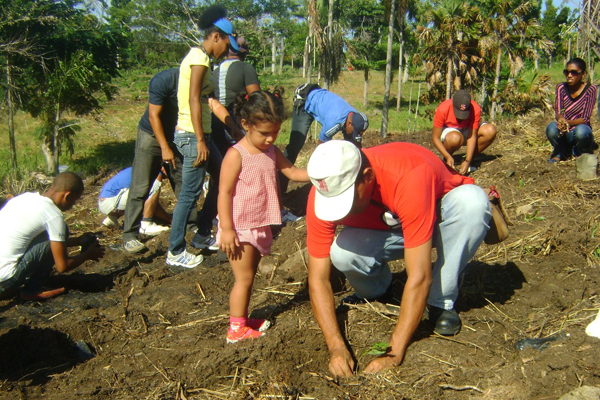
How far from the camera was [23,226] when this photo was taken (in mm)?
3535

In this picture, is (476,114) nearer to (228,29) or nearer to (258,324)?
(228,29)

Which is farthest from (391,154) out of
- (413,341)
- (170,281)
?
(170,281)

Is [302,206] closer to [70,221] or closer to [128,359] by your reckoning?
[70,221]

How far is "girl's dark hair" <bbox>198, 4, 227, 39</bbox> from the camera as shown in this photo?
13.6 feet

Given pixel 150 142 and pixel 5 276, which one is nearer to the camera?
pixel 5 276

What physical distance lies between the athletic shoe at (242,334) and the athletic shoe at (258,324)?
123mm

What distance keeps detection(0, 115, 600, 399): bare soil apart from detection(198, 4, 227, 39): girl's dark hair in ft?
6.37


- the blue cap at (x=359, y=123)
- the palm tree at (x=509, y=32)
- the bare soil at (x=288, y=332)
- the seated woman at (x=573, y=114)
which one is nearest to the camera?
the bare soil at (x=288, y=332)

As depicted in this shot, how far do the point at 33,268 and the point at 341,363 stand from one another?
2.45 m

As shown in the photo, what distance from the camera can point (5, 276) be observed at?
3.52m

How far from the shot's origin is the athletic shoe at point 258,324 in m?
3.05

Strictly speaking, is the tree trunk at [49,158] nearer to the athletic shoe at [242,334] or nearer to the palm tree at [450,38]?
the athletic shoe at [242,334]

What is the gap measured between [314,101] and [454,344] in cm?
349

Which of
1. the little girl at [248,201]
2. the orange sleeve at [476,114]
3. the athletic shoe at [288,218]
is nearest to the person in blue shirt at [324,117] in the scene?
the athletic shoe at [288,218]
